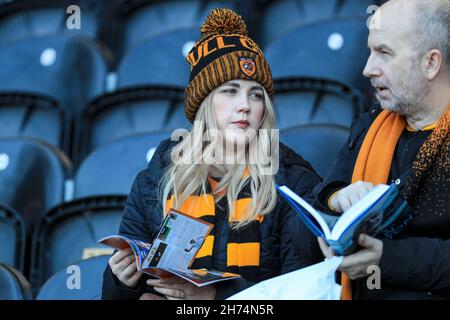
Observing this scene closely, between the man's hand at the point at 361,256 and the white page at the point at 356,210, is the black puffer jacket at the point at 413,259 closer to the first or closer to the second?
the man's hand at the point at 361,256

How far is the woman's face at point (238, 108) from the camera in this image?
10.6ft

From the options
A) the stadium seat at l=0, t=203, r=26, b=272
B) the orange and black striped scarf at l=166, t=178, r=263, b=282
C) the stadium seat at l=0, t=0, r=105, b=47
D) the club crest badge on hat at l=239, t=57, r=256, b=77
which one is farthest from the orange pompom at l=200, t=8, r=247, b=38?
the stadium seat at l=0, t=0, r=105, b=47

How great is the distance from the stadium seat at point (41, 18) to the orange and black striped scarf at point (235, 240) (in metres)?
2.62

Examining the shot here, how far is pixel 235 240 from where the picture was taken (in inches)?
123

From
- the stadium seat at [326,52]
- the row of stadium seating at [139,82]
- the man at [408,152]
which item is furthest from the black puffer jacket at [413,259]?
the stadium seat at [326,52]

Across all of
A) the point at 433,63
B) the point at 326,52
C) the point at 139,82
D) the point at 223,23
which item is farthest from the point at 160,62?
the point at 433,63

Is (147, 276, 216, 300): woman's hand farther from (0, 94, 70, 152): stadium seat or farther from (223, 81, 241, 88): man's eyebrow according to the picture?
(0, 94, 70, 152): stadium seat

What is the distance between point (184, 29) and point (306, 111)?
975 millimetres

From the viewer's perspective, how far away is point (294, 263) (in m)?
3.04

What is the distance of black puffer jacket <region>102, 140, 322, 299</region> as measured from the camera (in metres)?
2.91

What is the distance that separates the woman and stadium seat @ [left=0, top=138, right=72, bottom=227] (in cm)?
98

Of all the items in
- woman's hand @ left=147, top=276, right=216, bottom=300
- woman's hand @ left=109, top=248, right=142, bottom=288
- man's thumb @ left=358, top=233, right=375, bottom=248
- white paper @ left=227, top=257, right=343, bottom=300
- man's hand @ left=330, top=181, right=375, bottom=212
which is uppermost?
man's hand @ left=330, top=181, right=375, bottom=212

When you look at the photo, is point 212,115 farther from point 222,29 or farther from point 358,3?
point 358,3
